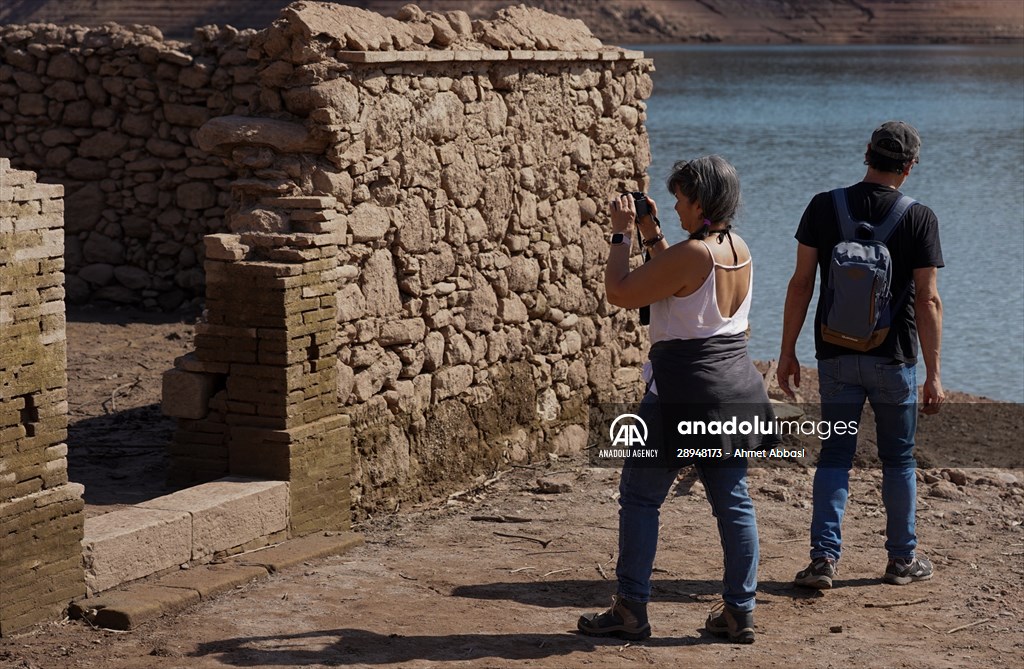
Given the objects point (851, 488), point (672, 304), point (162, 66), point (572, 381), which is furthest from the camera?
point (162, 66)

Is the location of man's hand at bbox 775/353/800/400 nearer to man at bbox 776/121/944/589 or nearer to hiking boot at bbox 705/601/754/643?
man at bbox 776/121/944/589

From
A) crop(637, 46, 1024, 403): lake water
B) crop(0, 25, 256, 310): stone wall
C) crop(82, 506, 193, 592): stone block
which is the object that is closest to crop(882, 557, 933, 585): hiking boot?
crop(637, 46, 1024, 403): lake water

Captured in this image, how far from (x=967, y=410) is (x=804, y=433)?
300cm

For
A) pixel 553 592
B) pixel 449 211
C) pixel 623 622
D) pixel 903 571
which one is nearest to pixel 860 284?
pixel 903 571

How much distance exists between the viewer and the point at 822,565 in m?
6.32

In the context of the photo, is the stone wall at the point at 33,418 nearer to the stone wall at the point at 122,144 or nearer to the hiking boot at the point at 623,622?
the hiking boot at the point at 623,622

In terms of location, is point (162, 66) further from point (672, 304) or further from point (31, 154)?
point (672, 304)

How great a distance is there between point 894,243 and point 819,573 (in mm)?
1436

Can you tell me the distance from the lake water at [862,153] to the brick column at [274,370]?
2171 millimetres

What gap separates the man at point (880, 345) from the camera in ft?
19.9

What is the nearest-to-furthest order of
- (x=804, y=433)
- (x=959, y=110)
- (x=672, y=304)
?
(x=672, y=304) < (x=804, y=433) < (x=959, y=110)

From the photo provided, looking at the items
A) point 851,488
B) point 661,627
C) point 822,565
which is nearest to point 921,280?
point 822,565

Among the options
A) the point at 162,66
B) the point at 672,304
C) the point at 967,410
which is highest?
the point at 162,66

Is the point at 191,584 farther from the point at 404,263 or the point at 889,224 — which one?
the point at 889,224
